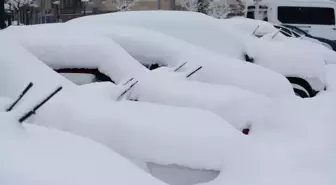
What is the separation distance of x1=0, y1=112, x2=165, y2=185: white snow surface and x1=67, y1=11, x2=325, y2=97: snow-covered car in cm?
550

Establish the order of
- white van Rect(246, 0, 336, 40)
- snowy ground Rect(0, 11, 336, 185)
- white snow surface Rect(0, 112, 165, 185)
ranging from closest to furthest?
white snow surface Rect(0, 112, 165, 185)
snowy ground Rect(0, 11, 336, 185)
white van Rect(246, 0, 336, 40)

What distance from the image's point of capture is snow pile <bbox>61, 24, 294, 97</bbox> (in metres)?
6.46

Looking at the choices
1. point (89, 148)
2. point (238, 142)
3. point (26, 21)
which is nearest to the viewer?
point (89, 148)

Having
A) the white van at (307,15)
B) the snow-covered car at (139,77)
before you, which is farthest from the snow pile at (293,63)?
the white van at (307,15)

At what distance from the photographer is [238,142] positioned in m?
4.05

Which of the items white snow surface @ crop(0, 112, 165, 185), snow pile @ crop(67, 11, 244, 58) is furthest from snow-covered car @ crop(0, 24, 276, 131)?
snow pile @ crop(67, 11, 244, 58)

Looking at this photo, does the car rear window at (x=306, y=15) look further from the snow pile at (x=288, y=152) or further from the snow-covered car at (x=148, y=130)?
the snow-covered car at (x=148, y=130)

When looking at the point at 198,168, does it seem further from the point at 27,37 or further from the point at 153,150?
the point at 27,37

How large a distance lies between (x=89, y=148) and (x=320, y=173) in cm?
226

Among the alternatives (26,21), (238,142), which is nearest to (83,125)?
(238,142)

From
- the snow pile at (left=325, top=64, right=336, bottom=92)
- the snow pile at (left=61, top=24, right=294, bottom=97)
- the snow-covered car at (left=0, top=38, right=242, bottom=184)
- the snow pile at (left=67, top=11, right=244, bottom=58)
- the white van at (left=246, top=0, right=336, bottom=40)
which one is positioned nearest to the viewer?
the snow-covered car at (left=0, top=38, right=242, bottom=184)

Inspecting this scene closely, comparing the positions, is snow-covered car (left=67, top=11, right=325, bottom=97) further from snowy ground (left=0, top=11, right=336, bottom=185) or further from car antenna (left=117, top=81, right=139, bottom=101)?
car antenna (left=117, top=81, right=139, bottom=101)

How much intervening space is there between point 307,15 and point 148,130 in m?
20.8

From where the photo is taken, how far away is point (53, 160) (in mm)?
2551
